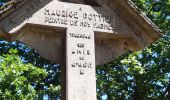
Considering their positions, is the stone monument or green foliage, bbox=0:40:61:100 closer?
the stone monument

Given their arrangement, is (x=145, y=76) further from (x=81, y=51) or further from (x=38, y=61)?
(x=81, y=51)

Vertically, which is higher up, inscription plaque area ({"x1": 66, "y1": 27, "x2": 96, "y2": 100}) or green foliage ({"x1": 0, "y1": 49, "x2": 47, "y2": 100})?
inscription plaque area ({"x1": 66, "y1": 27, "x2": 96, "y2": 100})

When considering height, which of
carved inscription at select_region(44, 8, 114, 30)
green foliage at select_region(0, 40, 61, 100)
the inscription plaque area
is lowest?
green foliage at select_region(0, 40, 61, 100)

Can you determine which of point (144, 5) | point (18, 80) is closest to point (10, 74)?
point (18, 80)

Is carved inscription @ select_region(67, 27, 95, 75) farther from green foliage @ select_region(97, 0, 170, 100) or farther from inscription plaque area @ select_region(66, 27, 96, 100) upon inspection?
green foliage @ select_region(97, 0, 170, 100)

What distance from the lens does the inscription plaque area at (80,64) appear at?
227 inches

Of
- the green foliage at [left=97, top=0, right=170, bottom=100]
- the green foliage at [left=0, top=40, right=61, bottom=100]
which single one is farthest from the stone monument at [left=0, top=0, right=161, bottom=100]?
the green foliage at [left=0, top=40, right=61, bottom=100]

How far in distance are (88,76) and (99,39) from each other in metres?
0.72

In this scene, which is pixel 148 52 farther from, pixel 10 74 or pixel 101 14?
pixel 101 14

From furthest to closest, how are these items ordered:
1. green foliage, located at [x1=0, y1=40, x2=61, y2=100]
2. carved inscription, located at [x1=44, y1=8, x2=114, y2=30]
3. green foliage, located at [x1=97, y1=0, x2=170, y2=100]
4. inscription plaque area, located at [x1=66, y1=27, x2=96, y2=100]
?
green foliage, located at [x1=0, y1=40, x2=61, y2=100] < green foliage, located at [x1=97, y1=0, x2=170, y2=100] < carved inscription, located at [x1=44, y1=8, x2=114, y2=30] < inscription plaque area, located at [x1=66, y1=27, x2=96, y2=100]

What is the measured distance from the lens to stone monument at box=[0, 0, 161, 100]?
5785 mm

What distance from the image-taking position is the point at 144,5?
19547 mm

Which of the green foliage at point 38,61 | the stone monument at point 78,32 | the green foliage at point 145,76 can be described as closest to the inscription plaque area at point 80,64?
the stone monument at point 78,32

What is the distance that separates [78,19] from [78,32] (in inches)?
7.8
